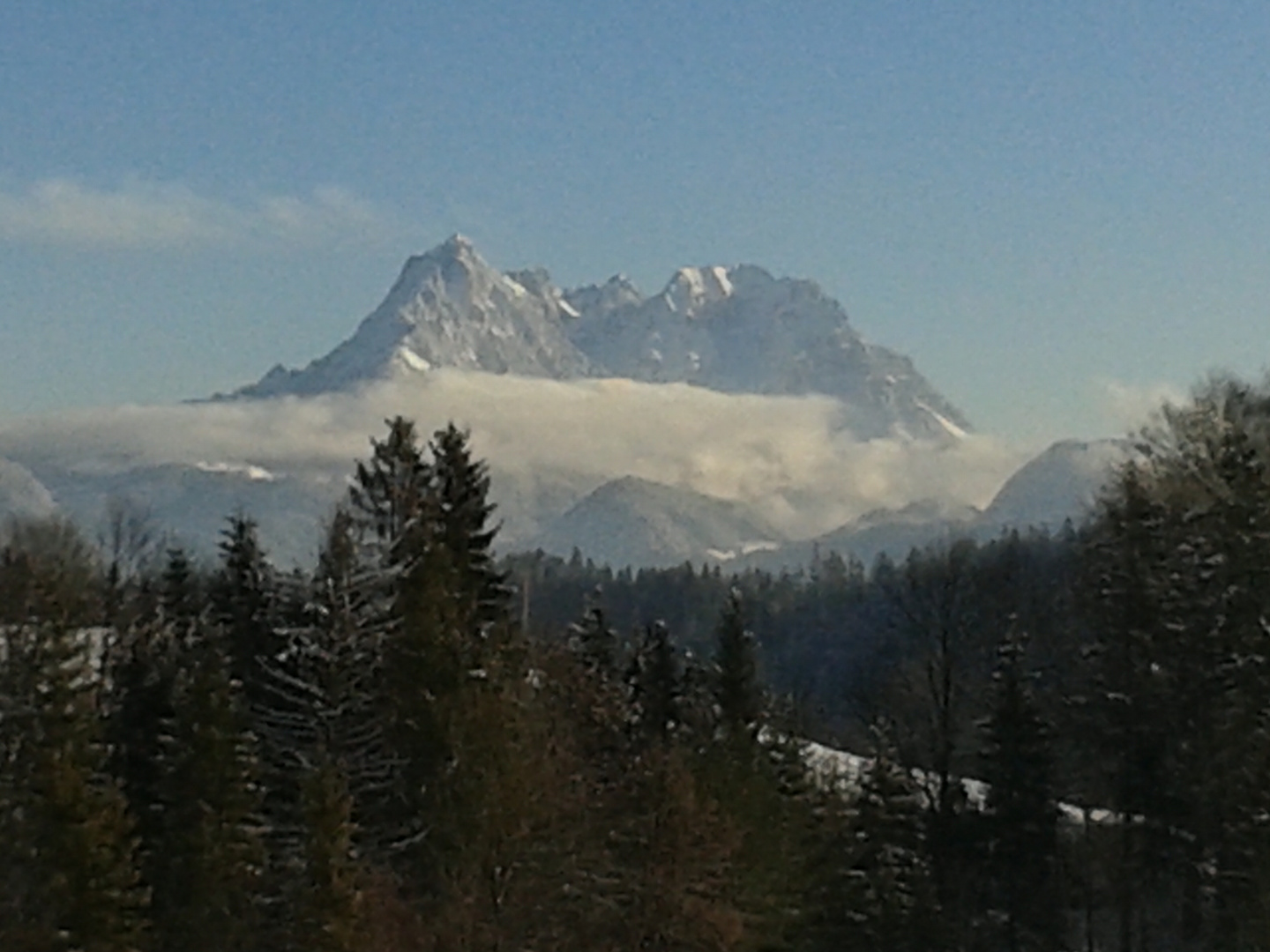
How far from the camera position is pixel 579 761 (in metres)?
38.5

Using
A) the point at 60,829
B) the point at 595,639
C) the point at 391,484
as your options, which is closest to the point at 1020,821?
the point at 595,639

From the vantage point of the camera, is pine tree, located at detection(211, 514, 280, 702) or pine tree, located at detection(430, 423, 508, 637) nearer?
pine tree, located at detection(430, 423, 508, 637)

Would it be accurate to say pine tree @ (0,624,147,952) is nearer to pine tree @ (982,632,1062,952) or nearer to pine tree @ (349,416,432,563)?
pine tree @ (349,416,432,563)

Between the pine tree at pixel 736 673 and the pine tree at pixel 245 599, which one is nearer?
the pine tree at pixel 245 599

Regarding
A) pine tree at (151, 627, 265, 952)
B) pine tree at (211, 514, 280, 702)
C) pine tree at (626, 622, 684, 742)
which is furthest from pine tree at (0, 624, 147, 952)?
pine tree at (626, 622, 684, 742)

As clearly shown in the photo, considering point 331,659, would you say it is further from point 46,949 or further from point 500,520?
point 500,520

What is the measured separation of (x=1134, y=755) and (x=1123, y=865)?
2.87m

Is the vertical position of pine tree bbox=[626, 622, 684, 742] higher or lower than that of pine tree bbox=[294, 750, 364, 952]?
higher

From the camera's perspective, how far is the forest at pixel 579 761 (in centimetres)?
3434

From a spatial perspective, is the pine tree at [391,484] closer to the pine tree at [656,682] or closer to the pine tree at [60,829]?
the pine tree at [60,829]

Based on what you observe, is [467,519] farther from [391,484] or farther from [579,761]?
[579,761]

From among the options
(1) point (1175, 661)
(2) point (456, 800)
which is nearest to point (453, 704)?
(2) point (456, 800)

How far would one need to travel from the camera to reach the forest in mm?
34344

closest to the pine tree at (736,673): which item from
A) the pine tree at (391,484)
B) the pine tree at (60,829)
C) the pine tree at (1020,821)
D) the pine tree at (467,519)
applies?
the pine tree at (1020,821)
